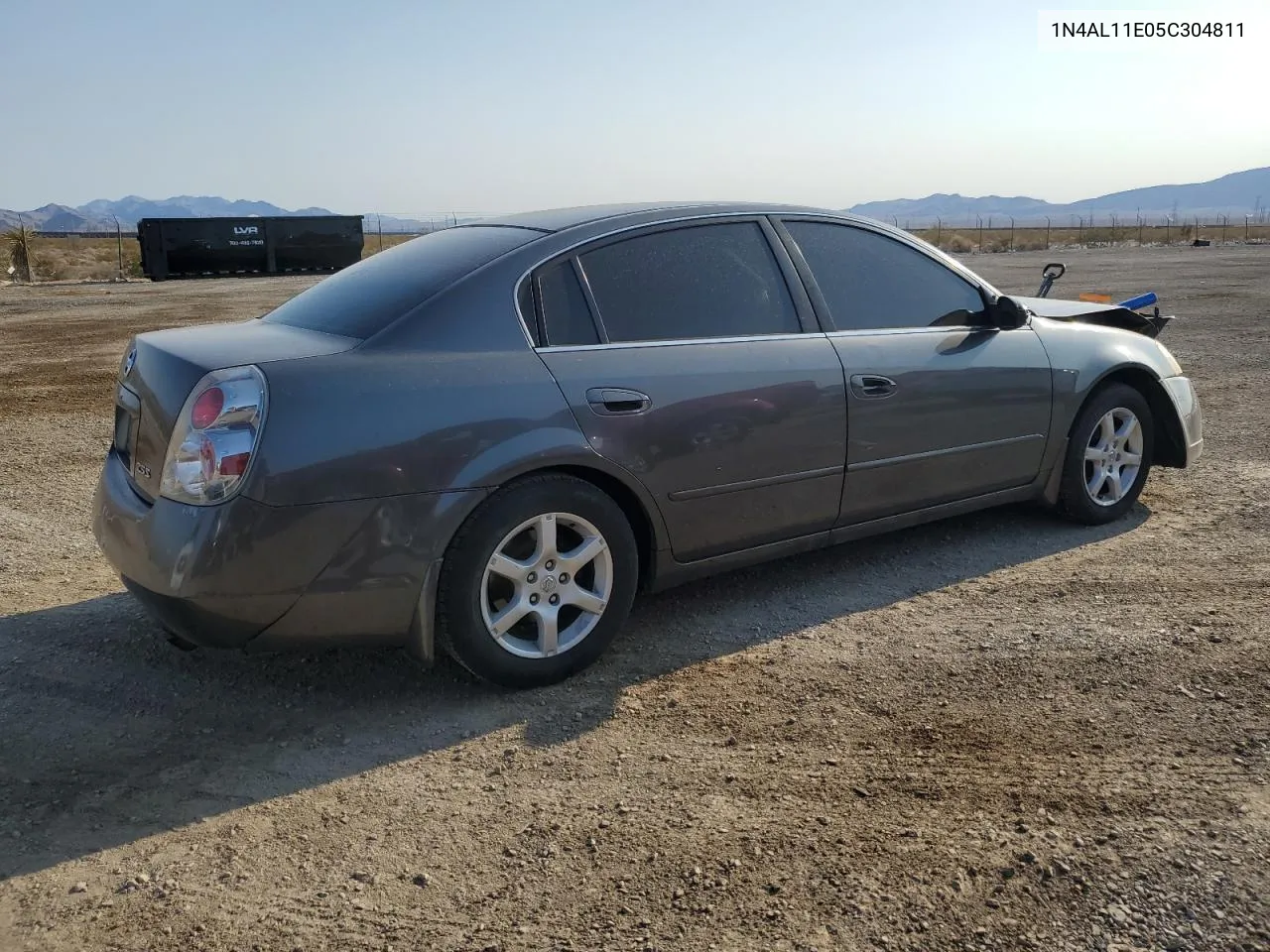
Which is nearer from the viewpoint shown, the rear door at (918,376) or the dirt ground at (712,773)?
the dirt ground at (712,773)

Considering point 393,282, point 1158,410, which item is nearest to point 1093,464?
point 1158,410

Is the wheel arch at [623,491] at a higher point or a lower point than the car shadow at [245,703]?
higher

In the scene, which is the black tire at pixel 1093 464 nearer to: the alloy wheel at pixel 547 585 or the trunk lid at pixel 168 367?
the alloy wheel at pixel 547 585

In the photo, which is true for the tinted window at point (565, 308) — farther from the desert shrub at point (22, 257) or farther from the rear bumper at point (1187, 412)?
the desert shrub at point (22, 257)

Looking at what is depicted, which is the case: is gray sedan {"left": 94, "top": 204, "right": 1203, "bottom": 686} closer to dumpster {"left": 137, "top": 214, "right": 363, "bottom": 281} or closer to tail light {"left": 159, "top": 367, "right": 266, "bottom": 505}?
tail light {"left": 159, "top": 367, "right": 266, "bottom": 505}

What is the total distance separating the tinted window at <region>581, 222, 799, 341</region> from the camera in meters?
3.96

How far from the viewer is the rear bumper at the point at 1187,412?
18.6 feet

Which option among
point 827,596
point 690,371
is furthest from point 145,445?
point 827,596

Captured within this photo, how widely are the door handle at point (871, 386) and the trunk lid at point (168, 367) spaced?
201cm

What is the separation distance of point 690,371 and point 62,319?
1802 cm

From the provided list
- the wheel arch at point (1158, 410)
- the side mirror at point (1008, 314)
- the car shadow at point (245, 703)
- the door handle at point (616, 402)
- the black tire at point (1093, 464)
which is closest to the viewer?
the car shadow at point (245, 703)

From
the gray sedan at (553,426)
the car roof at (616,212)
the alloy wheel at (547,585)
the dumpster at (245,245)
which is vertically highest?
the dumpster at (245,245)

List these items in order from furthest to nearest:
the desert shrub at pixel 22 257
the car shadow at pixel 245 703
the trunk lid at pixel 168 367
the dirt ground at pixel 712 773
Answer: the desert shrub at pixel 22 257 → the trunk lid at pixel 168 367 → the car shadow at pixel 245 703 → the dirt ground at pixel 712 773

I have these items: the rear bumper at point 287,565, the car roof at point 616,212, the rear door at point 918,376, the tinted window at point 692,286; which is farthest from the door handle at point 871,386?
the rear bumper at point 287,565
